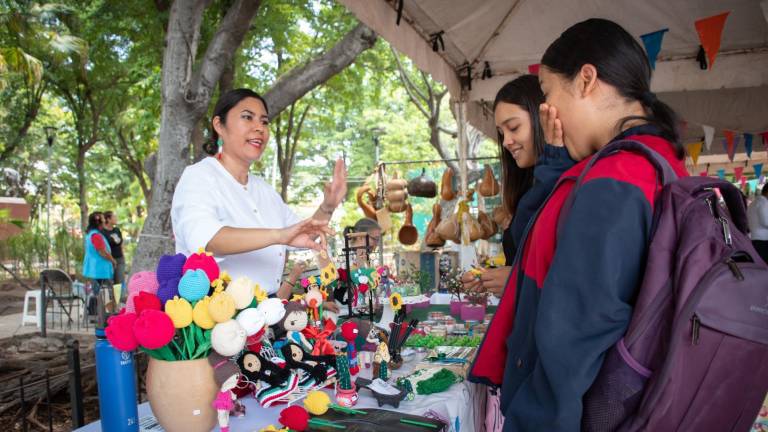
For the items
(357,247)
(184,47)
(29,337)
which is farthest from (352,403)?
(29,337)

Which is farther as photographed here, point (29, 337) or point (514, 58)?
point (29, 337)

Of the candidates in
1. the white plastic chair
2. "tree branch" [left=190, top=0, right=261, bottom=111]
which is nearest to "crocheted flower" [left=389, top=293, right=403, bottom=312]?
"tree branch" [left=190, top=0, right=261, bottom=111]

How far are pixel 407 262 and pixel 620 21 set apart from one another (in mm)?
2801

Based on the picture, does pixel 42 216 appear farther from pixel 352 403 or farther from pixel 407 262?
pixel 352 403

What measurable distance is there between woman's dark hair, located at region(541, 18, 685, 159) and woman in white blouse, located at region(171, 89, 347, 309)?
983mm

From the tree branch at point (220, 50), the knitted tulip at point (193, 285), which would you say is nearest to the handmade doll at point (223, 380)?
the knitted tulip at point (193, 285)

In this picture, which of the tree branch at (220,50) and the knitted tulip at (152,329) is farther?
the tree branch at (220,50)

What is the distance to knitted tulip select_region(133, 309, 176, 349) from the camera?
1.09m

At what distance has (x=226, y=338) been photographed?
1162mm

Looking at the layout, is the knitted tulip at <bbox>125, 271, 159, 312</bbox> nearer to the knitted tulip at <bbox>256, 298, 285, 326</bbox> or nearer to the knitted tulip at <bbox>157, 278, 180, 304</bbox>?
the knitted tulip at <bbox>157, 278, 180, 304</bbox>

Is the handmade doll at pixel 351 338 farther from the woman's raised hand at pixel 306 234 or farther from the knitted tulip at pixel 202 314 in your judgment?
the knitted tulip at pixel 202 314

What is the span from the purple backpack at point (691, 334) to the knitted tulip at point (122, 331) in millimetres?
950

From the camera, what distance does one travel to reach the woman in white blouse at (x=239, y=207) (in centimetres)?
174

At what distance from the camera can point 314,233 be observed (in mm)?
1854
